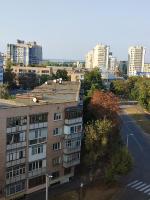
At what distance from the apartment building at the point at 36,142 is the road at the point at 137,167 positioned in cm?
835

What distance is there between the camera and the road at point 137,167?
5003 cm

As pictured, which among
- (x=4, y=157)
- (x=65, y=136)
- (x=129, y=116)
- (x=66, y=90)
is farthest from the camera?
(x=129, y=116)

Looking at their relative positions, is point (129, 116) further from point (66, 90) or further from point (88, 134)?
point (88, 134)

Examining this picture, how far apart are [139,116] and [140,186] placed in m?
63.1

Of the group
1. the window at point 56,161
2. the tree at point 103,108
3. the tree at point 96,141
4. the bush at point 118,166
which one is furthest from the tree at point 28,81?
the bush at point 118,166

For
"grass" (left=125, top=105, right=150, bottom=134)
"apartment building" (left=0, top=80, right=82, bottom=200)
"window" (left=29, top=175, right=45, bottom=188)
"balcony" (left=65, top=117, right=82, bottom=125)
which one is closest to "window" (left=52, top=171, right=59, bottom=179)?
"apartment building" (left=0, top=80, right=82, bottom=200)

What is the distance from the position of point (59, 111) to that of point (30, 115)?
542cm

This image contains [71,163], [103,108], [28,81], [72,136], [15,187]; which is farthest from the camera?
[28,81]

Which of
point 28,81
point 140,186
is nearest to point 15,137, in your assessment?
point 140,186

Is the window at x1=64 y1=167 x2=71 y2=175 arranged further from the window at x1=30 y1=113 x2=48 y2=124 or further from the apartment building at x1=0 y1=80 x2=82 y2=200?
the window at x1=30 y1=113 x2=48 y2=124

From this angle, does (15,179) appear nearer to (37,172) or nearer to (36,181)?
(37,172)

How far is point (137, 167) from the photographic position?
201 feet

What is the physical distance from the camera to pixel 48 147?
49.9m

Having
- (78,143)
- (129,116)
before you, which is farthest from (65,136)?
(129,116)
